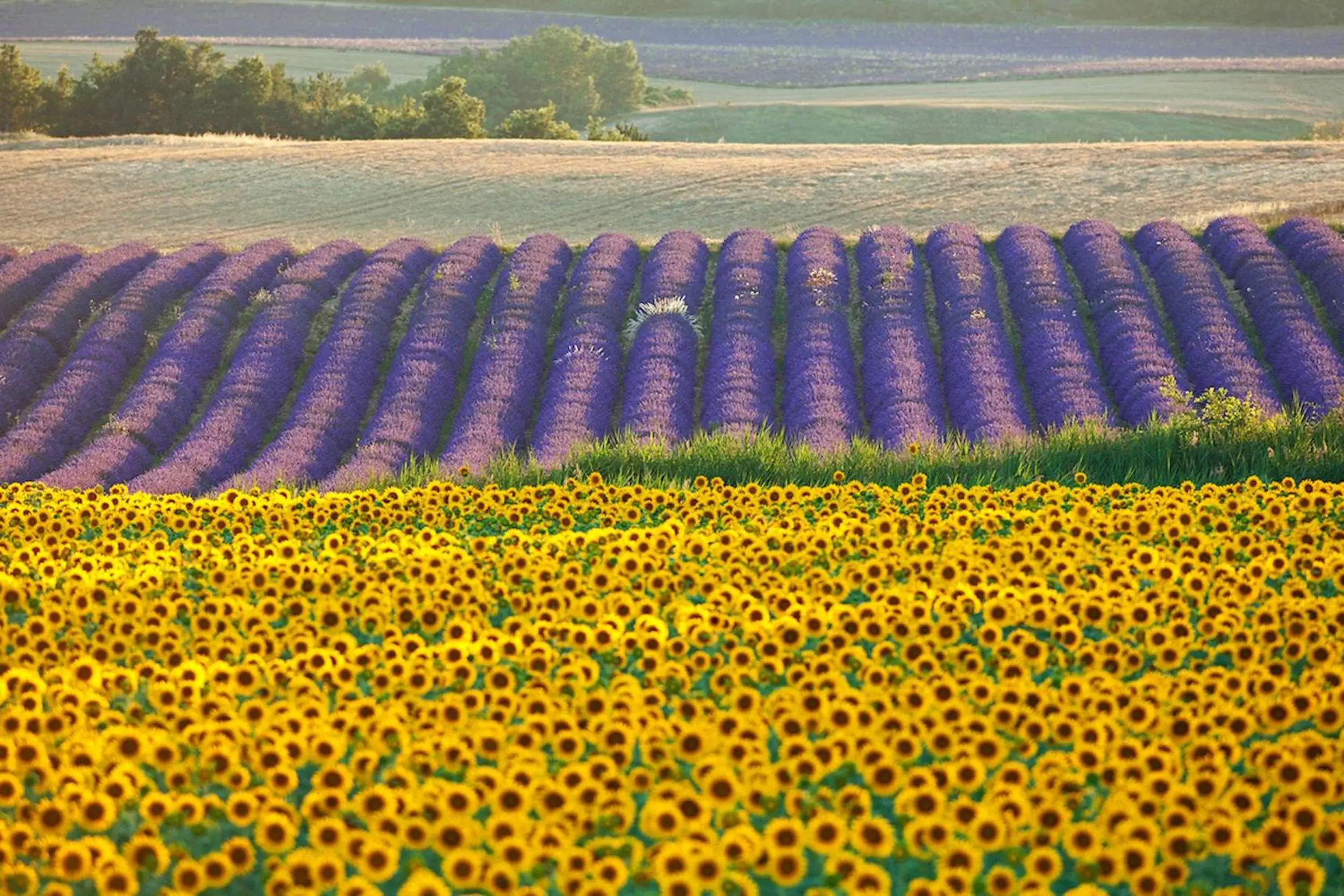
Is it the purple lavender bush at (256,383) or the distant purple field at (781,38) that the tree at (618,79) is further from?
the purple lavender bush at (256,383)

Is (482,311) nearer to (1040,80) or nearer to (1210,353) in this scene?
(1210,353)

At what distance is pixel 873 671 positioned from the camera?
19.1 ft

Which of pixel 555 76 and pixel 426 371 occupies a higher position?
pixel 555 76

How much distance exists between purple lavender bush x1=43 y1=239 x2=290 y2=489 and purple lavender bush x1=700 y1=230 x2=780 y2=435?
7.77 meters

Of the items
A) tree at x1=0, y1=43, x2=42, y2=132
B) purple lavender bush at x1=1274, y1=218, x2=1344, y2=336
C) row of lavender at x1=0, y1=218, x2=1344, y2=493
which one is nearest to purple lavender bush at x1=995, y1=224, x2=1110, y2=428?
row of lavender at x1=0, y1=218, x2=1344, y2=493

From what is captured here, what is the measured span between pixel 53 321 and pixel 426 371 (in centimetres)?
737

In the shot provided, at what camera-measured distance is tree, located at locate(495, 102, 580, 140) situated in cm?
5606

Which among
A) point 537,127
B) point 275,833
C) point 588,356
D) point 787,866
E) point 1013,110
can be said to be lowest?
point 275,833

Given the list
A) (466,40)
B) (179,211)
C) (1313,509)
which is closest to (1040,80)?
(466,40)

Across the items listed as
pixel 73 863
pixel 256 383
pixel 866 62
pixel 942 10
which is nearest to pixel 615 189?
pixel 256 383

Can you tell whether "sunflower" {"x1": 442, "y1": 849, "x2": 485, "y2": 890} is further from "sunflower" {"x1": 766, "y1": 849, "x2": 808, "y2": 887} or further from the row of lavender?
the row of lavender

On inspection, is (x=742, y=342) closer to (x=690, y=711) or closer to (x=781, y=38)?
(x=690, y=711)

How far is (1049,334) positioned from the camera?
21.9m

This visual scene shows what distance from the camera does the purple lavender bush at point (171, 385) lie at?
18.9 metres
